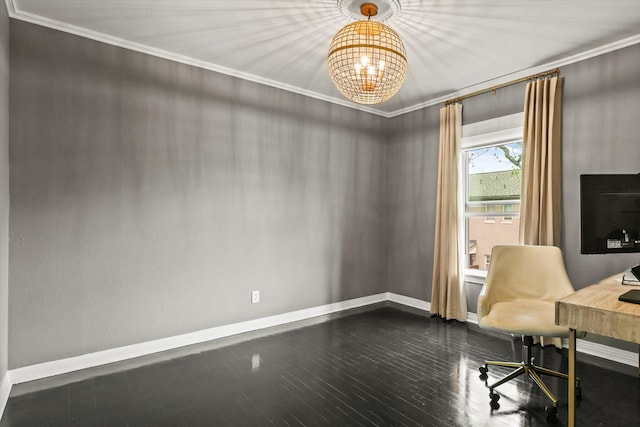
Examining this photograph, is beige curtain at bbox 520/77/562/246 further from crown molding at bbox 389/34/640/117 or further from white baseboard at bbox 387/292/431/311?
white baseboard at bbox 387/292/431/311

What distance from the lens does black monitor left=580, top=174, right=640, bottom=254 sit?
187 centimetres

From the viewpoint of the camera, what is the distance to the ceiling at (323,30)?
238cm

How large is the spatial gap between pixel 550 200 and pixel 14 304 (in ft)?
14.4

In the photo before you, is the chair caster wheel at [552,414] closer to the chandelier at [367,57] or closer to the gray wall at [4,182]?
the chandelier at [367,57]

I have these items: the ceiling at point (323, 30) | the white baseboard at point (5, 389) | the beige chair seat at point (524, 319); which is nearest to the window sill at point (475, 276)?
the beige chair seat at point (524, 319)

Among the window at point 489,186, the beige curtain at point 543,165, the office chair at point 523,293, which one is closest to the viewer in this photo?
the office chair at point 523,293

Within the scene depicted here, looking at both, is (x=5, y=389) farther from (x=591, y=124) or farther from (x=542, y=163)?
(x=591, y=124)

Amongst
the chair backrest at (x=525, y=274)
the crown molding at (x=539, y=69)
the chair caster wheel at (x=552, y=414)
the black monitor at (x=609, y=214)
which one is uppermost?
the crown molding at (x=539, y=69)

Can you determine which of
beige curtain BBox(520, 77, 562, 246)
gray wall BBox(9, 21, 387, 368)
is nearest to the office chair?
beige curtain BBox(520, 77, 562, 246)

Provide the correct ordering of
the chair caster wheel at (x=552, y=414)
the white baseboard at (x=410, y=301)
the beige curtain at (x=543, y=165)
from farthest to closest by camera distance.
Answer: the white baseboard at (x=410, y=301) → the beige curtain at (x=543, y=165) → the chair caster wheel at (x=552, y=414)

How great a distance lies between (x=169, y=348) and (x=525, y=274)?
3088mm

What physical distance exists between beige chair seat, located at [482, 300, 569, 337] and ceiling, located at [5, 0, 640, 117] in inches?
82.9

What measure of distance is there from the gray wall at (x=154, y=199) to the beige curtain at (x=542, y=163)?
2023mm

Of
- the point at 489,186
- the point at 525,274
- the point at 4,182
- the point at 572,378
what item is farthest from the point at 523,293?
the point at 4,182
